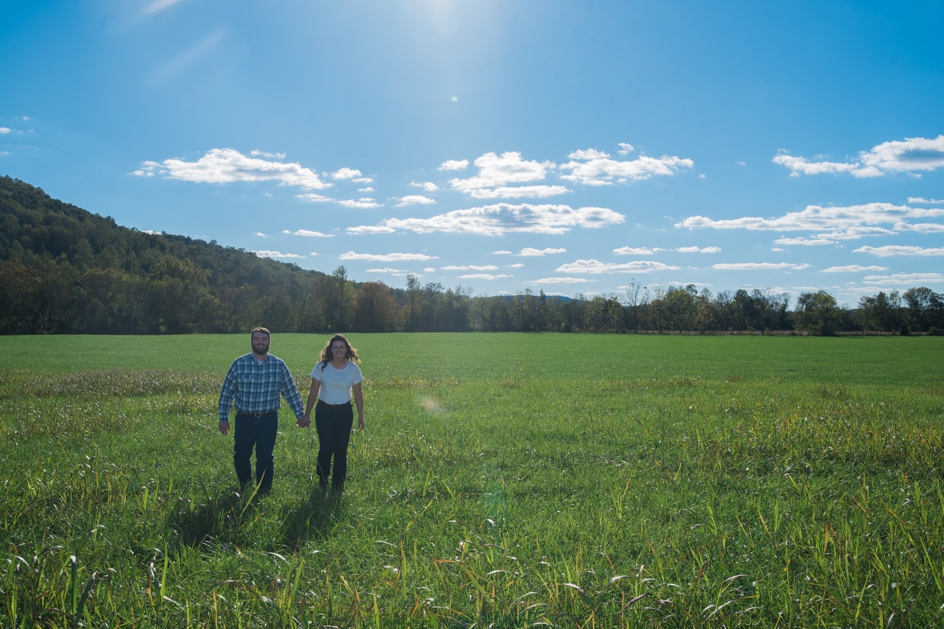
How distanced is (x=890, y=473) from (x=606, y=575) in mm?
6030

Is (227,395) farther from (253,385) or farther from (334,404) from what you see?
(334,404)

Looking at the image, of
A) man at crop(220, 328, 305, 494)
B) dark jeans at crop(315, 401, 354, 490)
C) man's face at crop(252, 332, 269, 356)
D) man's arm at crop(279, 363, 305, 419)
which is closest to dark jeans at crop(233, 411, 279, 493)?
man at crop(220, 328, 305, 494)

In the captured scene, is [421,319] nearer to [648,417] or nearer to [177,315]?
[177,315]

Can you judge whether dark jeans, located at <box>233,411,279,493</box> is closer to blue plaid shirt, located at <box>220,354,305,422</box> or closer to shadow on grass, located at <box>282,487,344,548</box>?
blue plaid shirt, located at <box>220,354,305,422</box>

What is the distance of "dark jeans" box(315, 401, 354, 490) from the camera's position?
7059 millimetres

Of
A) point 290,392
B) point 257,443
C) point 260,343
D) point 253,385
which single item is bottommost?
point 257,443

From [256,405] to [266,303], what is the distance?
113 metres

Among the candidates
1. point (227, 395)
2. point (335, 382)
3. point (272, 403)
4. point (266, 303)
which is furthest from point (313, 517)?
point (266, 303)

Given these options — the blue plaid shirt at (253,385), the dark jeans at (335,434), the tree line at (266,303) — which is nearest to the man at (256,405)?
the blue plaid shirt at (253,385)

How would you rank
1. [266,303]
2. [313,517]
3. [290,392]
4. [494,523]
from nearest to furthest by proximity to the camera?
1. [494,523]
2. [313,517]
3. [290,392]
4. [266,303]

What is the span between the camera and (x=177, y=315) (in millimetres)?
95875

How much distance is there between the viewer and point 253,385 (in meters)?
6.85

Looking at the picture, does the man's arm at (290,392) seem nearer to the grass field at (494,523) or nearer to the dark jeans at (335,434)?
the dark jeans at (335,434)

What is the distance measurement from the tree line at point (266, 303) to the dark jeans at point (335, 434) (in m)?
101
